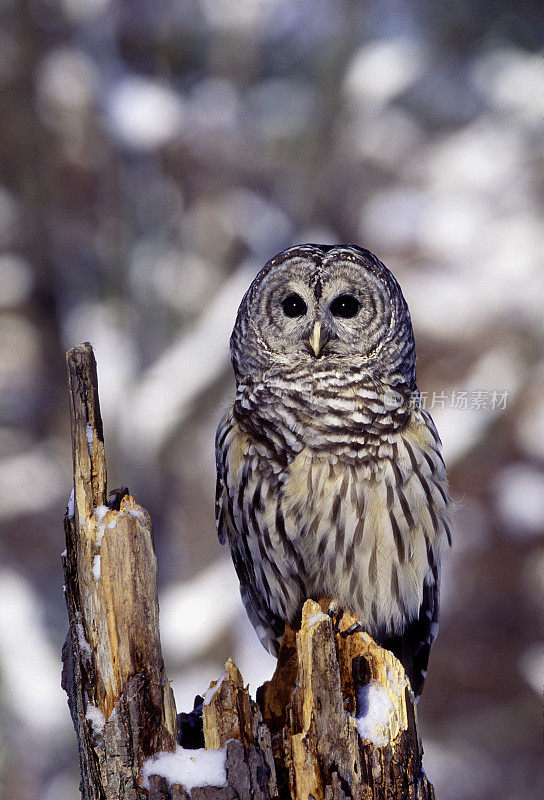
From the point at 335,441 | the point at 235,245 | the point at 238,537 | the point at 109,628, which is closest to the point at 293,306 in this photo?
the point at 335,441

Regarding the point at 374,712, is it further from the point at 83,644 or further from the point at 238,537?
the point at 238,537

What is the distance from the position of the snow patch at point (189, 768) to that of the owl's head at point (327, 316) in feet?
2.15

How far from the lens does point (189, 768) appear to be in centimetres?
94

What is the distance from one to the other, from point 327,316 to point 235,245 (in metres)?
1.38

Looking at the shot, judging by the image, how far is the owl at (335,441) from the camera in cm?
129

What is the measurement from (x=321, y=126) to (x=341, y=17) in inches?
15.1

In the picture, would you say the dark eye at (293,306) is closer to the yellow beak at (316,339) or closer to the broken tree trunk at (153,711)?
the yellow beak at (316,339)

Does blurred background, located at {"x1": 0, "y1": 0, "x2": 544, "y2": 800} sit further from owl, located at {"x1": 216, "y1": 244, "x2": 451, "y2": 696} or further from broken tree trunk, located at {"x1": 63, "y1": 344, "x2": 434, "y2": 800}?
broken tree trunk, located at {"x1": 63, "y1": 344, "x2": 434, "y2": 800}

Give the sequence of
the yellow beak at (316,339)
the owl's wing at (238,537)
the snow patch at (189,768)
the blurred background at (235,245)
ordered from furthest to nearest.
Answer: the blurred background at (235,245) < the owl's wing at (238,537) < the yellow beak at (316,339) < the snow patch at (189,768)

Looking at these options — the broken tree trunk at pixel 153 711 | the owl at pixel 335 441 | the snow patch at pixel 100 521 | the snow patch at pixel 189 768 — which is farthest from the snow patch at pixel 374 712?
the snow patch at pixel 100 521

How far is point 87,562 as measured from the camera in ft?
3.21

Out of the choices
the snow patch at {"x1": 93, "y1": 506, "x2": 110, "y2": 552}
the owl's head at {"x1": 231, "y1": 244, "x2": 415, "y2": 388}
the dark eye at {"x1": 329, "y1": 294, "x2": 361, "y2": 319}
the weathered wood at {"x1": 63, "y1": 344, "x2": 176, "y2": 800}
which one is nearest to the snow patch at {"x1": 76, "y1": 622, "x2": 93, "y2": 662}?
the weathered wood at {"x1": 63, "y1": 344, "x2": 176, "y2": 800}

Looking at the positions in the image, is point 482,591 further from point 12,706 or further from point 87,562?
point 87,562

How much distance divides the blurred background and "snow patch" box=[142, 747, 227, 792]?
1600 millimetres
